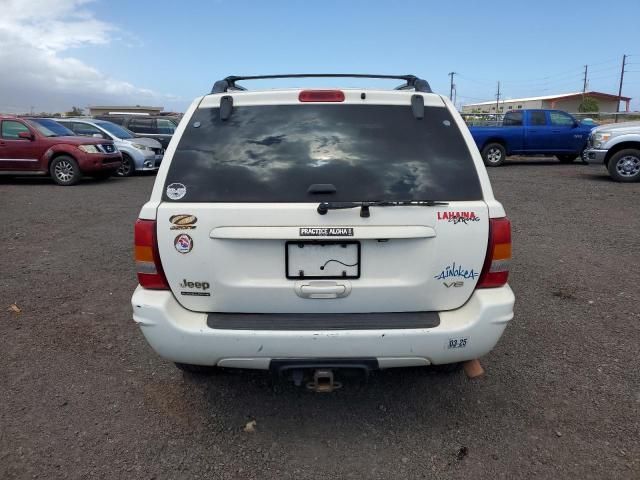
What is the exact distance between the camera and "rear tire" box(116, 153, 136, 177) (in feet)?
47.6

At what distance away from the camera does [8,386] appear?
3.30 m

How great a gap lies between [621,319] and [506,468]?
7.89 ft

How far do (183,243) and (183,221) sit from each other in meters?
0.11

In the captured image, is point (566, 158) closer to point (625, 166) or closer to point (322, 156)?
point (625, 166)

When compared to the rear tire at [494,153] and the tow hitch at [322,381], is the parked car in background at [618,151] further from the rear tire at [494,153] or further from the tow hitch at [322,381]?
the tow hitch at [322,381]

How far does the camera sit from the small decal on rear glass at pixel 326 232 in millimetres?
2459

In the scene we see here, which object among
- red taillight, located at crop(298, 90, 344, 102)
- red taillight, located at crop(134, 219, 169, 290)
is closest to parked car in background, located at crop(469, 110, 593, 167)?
red taillight, located at crop(298, 90, 344, 102)

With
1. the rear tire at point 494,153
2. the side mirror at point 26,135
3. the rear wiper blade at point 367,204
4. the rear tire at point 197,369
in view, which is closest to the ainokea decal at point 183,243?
the rear wiper blade at point 367,204

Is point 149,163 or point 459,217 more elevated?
point 459,217

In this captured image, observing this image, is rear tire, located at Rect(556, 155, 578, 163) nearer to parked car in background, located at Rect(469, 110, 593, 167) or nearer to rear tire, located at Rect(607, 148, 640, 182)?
parked car in background, located at Rect(469, 110, 593, 167)

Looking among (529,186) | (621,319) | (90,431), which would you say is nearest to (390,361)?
(90,431)

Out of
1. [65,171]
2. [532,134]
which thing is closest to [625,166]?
[532,134]

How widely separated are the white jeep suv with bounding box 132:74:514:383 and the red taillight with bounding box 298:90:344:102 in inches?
11.4

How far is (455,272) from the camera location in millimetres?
2564
